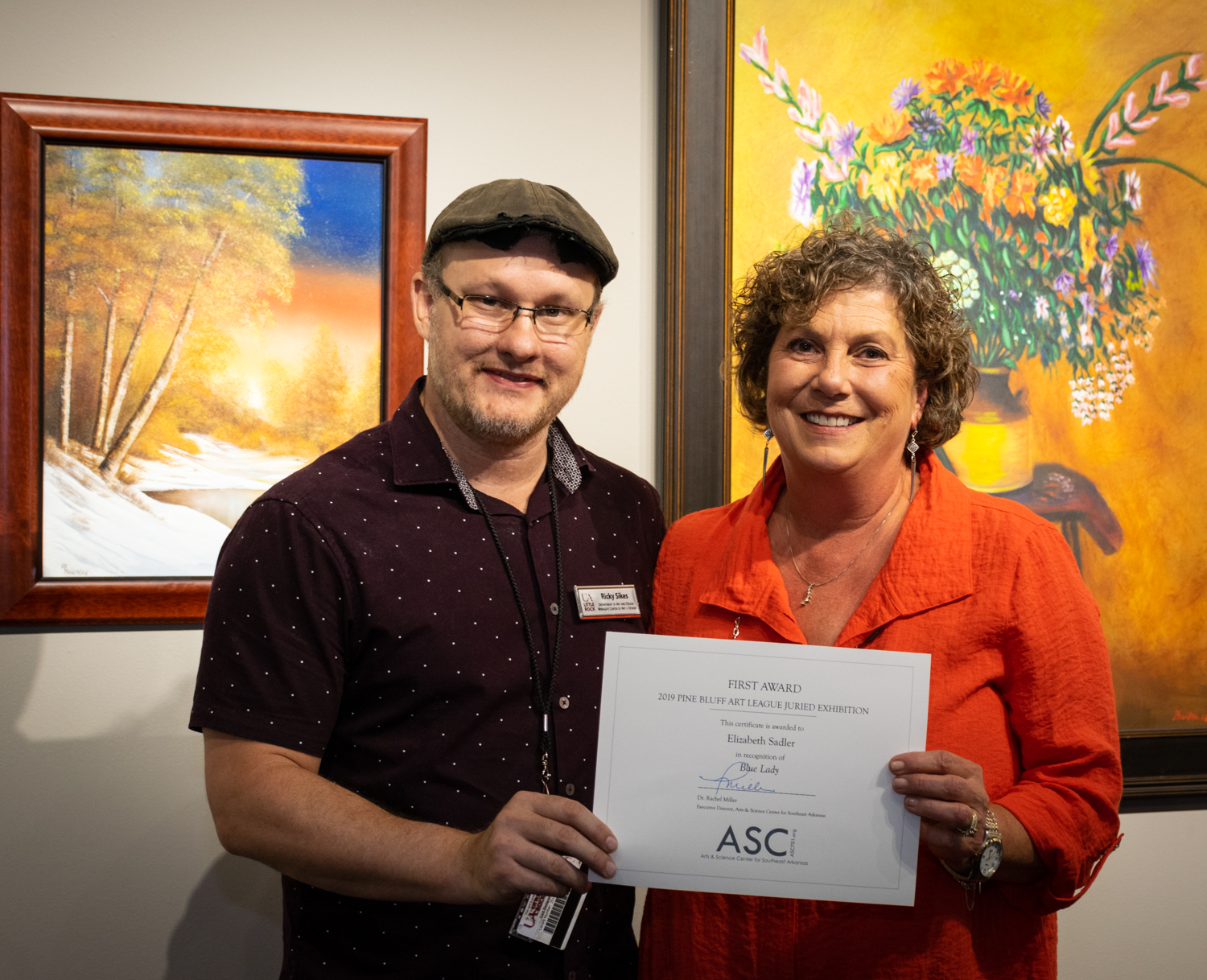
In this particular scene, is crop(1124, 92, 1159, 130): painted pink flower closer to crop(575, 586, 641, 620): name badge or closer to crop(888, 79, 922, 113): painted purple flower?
crop(888, 79, 922, 113): painted purple flower

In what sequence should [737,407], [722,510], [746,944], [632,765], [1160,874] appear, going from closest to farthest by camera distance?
[632,765]
[746,944]
[722,510]
[737,407]
[1160,874]

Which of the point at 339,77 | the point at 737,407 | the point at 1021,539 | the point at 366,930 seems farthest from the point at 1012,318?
the point at 366,930

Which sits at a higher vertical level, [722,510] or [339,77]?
[339,77]

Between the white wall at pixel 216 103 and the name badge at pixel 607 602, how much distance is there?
2.20 feet

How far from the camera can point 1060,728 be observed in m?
1.31

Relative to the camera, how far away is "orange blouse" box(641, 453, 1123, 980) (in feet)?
4.26

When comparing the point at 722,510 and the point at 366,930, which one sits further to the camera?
the point at 722,510

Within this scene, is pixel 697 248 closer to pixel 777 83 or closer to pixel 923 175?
pixel 777 83

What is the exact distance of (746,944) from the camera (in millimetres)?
1381

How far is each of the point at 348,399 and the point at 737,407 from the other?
995 mm

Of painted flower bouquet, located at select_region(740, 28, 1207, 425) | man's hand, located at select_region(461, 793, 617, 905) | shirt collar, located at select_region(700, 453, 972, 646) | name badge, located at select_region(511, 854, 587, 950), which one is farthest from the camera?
painted flower bouquet, located at select_region(740, 28, 1207, 425)

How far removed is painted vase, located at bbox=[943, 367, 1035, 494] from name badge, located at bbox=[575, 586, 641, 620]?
113 centimetres

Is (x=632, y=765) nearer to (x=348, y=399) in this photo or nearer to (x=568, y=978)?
(x=568, y=978)
